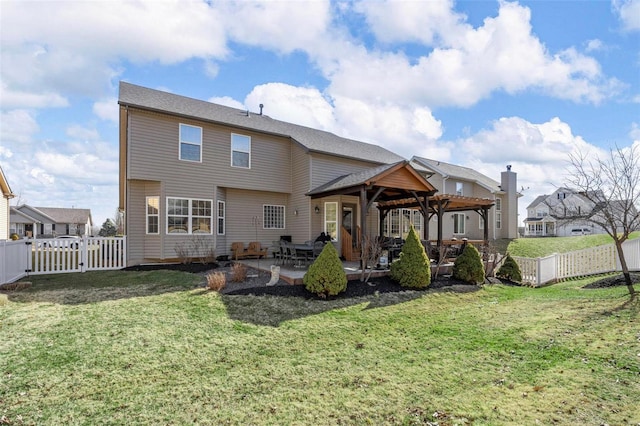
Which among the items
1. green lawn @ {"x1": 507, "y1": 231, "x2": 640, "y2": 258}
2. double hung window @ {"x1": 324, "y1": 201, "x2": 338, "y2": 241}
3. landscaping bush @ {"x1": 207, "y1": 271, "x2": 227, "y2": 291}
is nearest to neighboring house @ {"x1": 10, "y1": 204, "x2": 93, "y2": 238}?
double hung window @ {"x1": 324, "y1": 201, "x2": 338, "y2": 241}

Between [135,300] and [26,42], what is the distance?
9.33 metres

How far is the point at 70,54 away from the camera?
1077 cm

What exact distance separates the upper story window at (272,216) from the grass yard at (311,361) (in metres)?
7.90

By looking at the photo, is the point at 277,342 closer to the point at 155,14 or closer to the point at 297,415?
the point at 297,415

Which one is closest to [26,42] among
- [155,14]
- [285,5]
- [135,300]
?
[155,14]

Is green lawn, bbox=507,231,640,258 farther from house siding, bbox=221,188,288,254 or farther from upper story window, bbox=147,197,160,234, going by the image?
upper story window, bbox=147,197,160,234

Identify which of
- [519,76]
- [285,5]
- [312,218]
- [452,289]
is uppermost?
[285,5]

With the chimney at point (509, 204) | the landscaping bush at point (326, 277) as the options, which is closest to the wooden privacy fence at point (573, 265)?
the landscaping bush at point (326, 277)

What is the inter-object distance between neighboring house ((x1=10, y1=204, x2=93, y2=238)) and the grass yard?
2157 inches


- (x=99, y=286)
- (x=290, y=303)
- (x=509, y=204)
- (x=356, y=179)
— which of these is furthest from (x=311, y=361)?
(x=509, y=204)

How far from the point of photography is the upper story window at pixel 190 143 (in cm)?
1288

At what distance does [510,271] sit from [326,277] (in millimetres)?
7509

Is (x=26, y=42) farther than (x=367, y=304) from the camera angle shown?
Yes

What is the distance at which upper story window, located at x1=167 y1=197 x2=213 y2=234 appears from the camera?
12.6 meters
